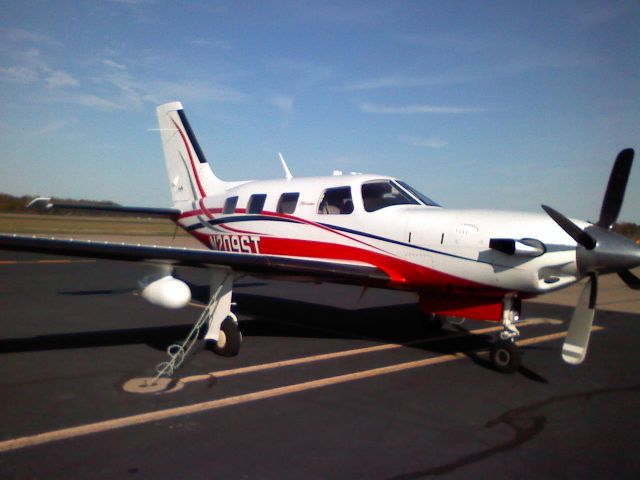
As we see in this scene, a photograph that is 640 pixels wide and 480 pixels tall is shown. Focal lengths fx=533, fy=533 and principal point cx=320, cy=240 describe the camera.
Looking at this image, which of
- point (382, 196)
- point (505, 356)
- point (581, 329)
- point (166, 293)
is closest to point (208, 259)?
point (166, 293)

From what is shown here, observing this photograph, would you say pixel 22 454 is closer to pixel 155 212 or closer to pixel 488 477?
pixel 488 477

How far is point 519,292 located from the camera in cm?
713

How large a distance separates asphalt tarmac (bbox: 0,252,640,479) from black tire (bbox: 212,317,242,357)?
0.65ft

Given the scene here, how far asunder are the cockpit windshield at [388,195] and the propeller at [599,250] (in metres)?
2.44

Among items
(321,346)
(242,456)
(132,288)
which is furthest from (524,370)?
(132,288)

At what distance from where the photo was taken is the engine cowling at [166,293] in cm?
716

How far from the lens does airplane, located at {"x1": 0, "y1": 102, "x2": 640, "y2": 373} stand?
22.1 ft

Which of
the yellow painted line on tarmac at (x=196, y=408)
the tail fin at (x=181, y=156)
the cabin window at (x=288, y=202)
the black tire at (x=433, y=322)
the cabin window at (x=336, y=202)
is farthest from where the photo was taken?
the tail fin at (x=181, y=156)

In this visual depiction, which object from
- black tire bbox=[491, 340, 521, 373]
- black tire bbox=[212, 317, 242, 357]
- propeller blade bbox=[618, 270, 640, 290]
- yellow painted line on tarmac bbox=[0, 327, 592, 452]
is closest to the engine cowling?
black tire bbox=[212, 317, 242, 357]

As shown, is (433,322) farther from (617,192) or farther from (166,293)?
(166,293)

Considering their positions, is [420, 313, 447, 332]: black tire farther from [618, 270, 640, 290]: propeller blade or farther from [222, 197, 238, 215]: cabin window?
[222, 197, 238, 215]: cabin window

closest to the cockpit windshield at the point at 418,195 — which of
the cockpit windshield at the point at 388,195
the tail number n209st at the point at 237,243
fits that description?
the cockpit windshield at the point at 388,195

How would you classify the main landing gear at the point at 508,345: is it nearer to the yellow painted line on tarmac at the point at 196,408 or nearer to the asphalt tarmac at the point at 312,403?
the asphalt tarmac at the point at 312,403

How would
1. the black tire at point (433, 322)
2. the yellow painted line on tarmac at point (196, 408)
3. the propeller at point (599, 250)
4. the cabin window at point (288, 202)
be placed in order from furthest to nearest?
the black tire at point (433, 322), the cabin window at point (288, 202), the propeller at point (599, 250), the yellow painted line on tarmac at point (196, 408)
